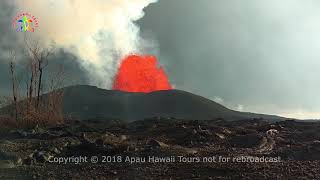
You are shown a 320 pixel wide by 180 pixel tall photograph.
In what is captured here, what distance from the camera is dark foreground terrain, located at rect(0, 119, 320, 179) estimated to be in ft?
31.2

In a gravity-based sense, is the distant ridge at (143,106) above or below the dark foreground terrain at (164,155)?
above

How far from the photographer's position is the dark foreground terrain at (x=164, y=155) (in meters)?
9.52

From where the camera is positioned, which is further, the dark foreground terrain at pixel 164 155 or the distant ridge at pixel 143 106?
the distant ridge at pixel 143 106

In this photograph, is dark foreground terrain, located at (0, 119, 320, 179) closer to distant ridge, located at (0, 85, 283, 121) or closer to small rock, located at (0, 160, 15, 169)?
small rock, located at (0, 160, 15, 169)

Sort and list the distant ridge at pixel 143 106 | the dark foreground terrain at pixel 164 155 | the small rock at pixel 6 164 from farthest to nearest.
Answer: the distant ridge at pixel 143 106 < the small rock at pixel 6 164 < the dark foreground terrain at pixel 164 155

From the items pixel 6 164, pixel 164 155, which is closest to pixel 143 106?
pixel 164 155

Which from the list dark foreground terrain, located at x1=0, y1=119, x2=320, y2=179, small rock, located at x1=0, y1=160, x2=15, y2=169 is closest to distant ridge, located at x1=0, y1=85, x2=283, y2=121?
dark foreground terrain, located at x1=0, y1=119, x2=320, y2=179

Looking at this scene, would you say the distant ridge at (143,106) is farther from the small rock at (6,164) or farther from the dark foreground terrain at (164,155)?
the small rock at (6,164)

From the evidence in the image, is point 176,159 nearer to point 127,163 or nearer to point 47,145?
point 127,163

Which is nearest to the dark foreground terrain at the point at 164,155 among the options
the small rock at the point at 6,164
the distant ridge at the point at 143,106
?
the small rock at the point at 6,164

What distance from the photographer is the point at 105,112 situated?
4672cm

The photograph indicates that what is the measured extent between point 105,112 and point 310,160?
36670mm

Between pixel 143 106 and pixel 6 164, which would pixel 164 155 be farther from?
pixel 143 106

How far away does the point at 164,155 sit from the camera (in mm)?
11172
